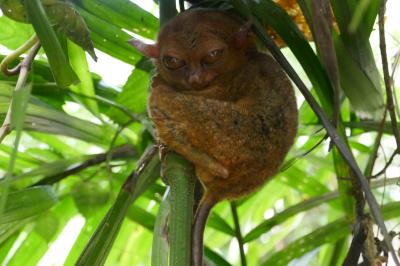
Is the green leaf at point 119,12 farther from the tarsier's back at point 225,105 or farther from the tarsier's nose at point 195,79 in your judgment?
the tarsier's nose at point 195,79

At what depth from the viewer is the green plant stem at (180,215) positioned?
1.27m

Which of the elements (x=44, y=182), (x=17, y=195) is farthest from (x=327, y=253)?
(x=17, y=195)

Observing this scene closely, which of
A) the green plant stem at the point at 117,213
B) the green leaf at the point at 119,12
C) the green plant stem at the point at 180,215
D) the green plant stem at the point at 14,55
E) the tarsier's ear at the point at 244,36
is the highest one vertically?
the tarsier's ear at the point at 244,36

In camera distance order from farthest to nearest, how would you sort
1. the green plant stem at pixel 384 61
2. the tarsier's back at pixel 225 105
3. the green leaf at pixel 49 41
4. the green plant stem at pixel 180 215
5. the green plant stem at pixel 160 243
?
the tarsier's back at pixel 225 105 < the green plant stem at pixel 384 61 < the green plant stem at pixel 160 243 < the green leaf at pixel 49 41 < the green plant stem at pixel 180 215

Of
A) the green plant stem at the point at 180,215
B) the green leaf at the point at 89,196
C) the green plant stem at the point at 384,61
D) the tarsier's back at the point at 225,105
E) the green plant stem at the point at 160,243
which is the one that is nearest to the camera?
the green plant stem at the point at 180,215

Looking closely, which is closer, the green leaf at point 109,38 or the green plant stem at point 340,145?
the green plant stem at point 340,145

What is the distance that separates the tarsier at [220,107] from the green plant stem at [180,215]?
8.6 inches

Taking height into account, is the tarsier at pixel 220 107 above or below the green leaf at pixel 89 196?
above

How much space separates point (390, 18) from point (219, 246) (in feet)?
4.67

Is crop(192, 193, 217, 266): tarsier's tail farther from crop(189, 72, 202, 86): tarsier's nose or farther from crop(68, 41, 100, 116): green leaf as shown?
crop(68, 41, 100, 116): green leaf

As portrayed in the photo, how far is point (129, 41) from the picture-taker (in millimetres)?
2168

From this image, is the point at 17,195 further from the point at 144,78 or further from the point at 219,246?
the point at 219,246

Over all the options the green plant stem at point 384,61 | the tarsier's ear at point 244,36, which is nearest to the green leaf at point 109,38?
the tarsier's ear at point 244,36

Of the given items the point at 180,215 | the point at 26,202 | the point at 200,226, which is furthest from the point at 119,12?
the point at 180,215
